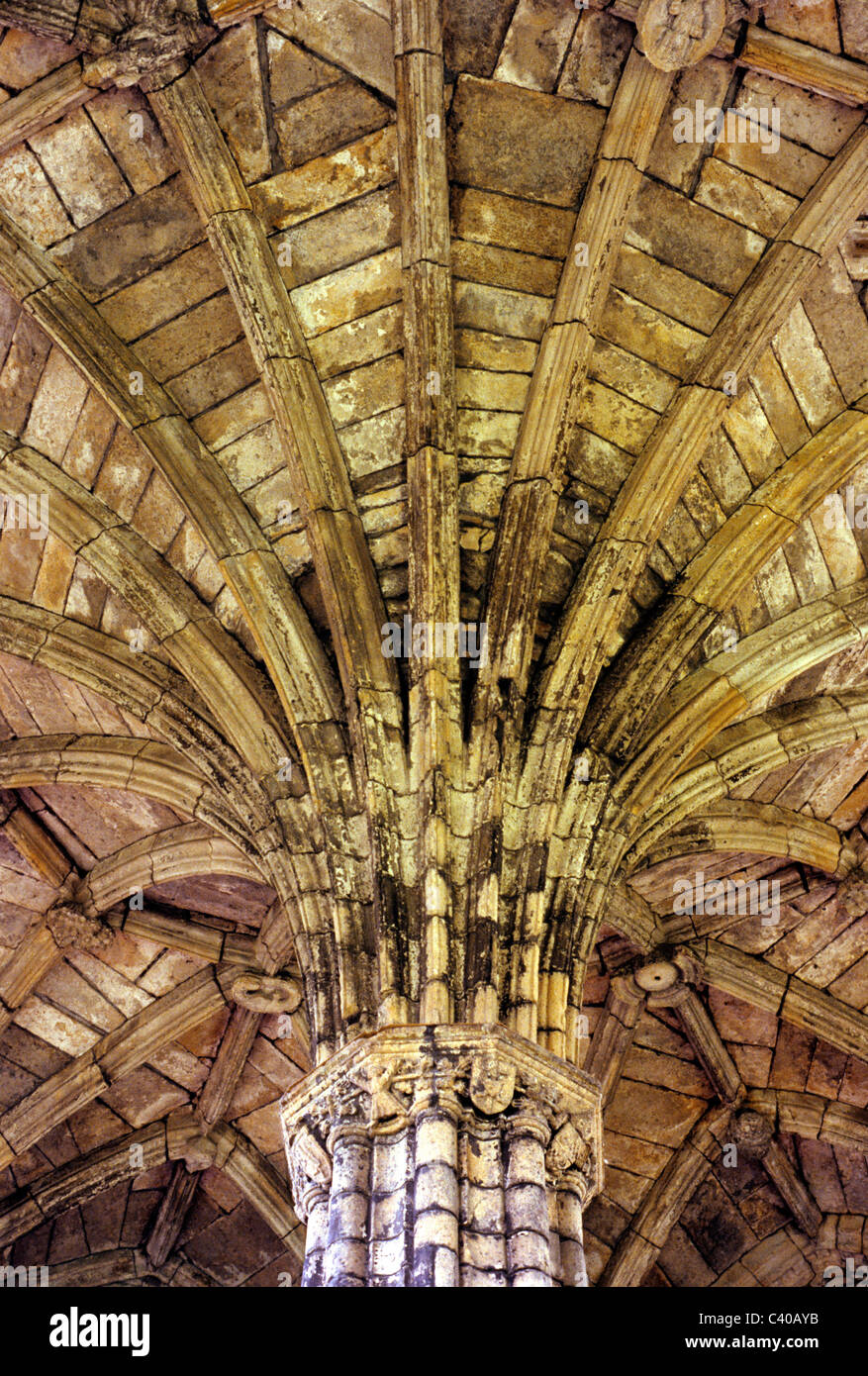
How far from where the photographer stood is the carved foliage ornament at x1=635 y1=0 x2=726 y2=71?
665 cm

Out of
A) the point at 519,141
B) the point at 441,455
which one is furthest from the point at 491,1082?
the point at 519,141

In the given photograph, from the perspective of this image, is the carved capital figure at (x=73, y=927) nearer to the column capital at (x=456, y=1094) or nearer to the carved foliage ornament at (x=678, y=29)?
the column capital at (x=456, y=1094)

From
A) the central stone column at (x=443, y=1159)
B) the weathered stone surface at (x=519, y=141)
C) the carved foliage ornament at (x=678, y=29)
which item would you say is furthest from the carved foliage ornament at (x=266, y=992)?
the carved foliage ornament at (x=678, y=29)

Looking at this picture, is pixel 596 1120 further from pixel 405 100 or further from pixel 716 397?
pixel 405 100

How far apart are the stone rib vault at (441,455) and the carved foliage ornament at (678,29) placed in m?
0.01

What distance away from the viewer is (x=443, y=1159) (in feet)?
17.5

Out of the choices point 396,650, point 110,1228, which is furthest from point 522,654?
point 110,1228

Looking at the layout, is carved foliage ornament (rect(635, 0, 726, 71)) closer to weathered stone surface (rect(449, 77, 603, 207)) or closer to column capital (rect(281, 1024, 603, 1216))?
weathered stone surface (rect(449, 77, 603, 207))

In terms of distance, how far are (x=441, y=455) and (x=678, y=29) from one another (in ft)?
6.65

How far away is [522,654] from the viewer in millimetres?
6984

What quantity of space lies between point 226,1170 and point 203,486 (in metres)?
5.95

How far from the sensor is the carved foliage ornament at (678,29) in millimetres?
6648

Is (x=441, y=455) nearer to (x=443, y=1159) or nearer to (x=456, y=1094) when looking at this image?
(x=456, y=1094)

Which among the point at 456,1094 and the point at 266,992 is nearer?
the point at 456,1094
